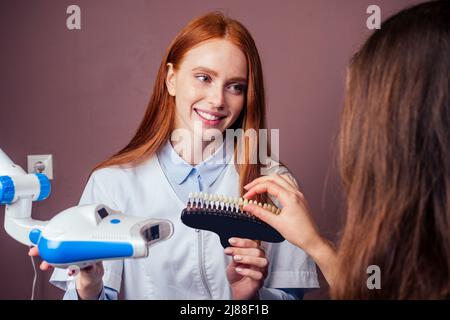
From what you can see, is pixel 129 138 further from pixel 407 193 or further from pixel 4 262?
pixel 407 193

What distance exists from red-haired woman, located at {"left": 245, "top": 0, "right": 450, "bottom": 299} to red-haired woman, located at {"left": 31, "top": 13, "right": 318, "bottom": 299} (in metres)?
0.32

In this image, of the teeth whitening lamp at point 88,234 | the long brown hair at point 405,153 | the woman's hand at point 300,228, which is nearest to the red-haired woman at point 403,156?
the long brown hair at point 405,153

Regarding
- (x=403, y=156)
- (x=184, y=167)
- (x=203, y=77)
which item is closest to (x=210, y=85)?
(x=203, y=77)

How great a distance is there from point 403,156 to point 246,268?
440 mm

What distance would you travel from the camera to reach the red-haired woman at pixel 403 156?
0.69m

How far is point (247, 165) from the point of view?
42.2 inches

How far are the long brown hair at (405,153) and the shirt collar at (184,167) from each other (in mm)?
386

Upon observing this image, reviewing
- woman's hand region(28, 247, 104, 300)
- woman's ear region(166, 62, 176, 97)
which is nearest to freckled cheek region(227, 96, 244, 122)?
woman's ear region(166, 62, 176, 97)

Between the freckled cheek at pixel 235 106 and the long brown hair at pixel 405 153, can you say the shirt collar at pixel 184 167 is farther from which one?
the long brown hair at pixel 405 153

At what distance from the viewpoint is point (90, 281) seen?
937 mm

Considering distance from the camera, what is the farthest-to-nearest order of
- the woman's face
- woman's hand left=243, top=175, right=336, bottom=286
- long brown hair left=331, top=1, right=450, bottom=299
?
1. the woman's face
2. woman's hand left=243, top=175, right=336, bottom=286
3. long brown hair left=331, top=1, right=450, bottom=299

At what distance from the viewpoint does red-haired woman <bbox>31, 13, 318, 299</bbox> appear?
101 cm

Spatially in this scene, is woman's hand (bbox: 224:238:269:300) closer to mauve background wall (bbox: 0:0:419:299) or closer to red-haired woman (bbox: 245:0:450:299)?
mauve background wall (bbox: 0:0:419:299)

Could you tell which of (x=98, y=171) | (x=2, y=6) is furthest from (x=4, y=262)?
(x=2, y=6)
